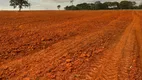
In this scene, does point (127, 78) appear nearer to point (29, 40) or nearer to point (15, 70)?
point (15, 70)

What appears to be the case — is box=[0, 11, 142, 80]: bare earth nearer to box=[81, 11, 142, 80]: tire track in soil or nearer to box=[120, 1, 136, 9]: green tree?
box=[81, 11, 142, 80]: tire track in soil

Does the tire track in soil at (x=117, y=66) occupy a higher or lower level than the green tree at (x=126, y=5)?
lower

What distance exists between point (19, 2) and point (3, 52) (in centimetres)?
7046

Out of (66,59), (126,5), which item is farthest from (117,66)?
(126,5)

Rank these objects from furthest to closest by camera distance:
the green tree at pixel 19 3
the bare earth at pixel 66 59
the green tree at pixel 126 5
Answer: the green tree at pixel 126 5, the green tree at pixel 19 3, the bare earth at pixel 66 59

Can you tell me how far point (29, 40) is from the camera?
30.9 feet

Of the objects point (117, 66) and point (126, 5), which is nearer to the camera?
point (117, 66)

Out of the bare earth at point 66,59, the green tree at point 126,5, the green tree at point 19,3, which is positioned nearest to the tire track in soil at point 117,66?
the bare earth at point 66,59

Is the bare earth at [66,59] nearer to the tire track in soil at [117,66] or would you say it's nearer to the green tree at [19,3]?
the tire track in soil at [117,66]

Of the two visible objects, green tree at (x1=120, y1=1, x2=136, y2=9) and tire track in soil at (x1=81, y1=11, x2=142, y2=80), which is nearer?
tire track in soil at (x1=81, y1=11, x2=142, y2=80)

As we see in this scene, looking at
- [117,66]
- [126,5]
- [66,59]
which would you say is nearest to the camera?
[117,66]

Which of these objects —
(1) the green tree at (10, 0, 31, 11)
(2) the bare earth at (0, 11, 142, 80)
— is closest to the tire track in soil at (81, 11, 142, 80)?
(2) the bare earth at (0, 11, 142, 80)

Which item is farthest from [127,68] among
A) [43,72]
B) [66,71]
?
[43,72]

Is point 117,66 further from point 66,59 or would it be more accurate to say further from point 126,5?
point 126,5
